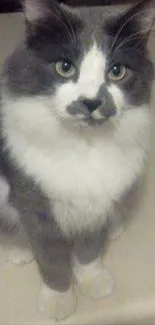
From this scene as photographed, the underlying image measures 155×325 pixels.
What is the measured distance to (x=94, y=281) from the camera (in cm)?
103

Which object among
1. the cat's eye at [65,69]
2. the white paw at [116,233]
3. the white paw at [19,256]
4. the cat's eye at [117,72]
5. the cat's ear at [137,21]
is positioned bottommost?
the white paw at [19,256]

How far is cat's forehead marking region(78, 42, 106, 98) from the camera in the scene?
700 mm

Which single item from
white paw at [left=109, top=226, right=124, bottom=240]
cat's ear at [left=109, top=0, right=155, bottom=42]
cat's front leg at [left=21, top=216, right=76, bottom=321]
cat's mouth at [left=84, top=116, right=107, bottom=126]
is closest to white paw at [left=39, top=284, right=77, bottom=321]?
cat's front leg at [left=21, top=216, right=76, bottom=321]

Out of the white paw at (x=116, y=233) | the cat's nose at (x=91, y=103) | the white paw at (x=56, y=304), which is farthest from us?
the white paw at (x=116, y=233)

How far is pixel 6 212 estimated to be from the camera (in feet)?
3.21

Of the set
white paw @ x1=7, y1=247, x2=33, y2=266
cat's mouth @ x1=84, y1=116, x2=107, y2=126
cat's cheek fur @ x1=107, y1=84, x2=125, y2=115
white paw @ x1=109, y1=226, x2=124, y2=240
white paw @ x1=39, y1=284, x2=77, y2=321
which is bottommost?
white paw @ x1=39, y1=284, x2=77, y2=321

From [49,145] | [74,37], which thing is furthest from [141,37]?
[49,145]

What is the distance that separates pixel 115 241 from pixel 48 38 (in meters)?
0.53

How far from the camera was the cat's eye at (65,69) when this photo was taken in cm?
72

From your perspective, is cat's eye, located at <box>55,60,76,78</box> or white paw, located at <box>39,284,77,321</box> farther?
white paw, located at <box>39,284,77,321</box>

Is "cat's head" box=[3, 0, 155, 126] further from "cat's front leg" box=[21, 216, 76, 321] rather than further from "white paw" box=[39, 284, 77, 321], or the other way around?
"white paw" box=[39, 284, 77, 321]

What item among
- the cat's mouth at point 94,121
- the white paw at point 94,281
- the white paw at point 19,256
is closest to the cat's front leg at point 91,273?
the white paw at point 94,281

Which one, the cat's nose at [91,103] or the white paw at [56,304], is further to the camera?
the white paw at [56,304]

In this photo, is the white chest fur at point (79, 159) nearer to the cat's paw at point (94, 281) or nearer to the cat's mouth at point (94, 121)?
the cat's mouth at point (94, 121)
